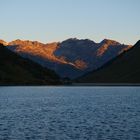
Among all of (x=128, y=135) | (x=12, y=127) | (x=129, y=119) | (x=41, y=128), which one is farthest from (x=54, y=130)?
(x=129, y=119)

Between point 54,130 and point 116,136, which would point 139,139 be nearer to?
point 116,136

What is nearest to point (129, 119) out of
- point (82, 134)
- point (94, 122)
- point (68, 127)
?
point (94, 122)

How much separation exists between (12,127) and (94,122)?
72.1 feet

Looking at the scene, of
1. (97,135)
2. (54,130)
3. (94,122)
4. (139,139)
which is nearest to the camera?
(139,139)

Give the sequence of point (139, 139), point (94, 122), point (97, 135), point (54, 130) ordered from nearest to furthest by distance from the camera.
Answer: point (139, 139) < point (97, 135) < point (54, 130) < point (94, 122)

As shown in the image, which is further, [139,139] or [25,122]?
[25,122]

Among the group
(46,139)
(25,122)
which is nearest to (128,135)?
(46,139)

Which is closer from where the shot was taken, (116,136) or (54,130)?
(116,136)

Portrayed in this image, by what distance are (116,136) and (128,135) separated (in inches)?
110

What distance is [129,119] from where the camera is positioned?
369 ft

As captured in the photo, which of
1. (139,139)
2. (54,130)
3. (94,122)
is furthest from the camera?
(94,122)

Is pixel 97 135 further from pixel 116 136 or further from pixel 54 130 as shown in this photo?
pixel 54 130

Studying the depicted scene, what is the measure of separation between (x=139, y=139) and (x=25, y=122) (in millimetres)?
36795

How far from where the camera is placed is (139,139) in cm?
7856
